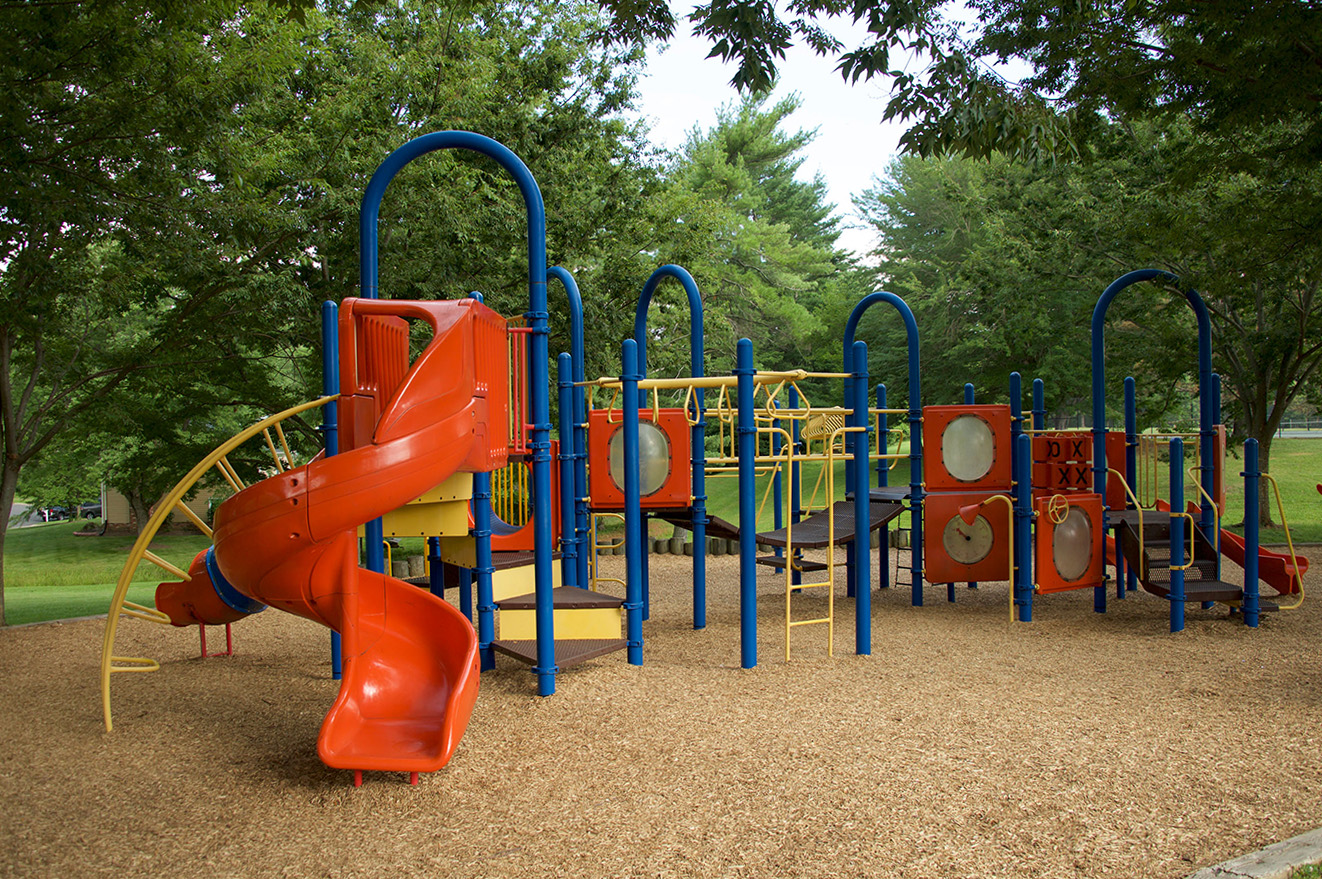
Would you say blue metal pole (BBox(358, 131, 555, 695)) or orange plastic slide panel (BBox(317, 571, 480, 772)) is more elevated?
blue metal pole (BBox(358, 131, 555, 695))

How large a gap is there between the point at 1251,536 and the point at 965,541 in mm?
2222

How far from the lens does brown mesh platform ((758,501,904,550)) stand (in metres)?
7.33

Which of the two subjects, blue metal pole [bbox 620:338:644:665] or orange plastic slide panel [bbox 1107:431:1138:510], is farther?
orange plastic slide panel [bbox 1107:431:1138:510]

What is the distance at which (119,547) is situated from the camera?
2408 centimetres

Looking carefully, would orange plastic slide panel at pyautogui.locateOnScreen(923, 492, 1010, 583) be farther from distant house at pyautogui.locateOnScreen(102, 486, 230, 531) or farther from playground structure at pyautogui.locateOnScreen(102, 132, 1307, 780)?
distant house at pyautogui.locateOnScreen(102, 486, 230, 531)

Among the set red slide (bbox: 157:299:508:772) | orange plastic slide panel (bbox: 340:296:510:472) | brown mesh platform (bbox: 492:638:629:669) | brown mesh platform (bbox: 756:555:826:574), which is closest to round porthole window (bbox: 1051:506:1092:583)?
brown mesh platform (bbox: 756:555:826:574)

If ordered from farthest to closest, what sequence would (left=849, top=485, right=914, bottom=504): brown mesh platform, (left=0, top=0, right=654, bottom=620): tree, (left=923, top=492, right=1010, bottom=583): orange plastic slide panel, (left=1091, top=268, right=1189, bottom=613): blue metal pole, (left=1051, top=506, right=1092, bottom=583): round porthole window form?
(left=849, top=485, right=914, bottom=504): brown mesh platform < (left=1091, top=268, right=1189, bottom=613): blue metal pole < (left=923, top=492, right=1010, bottom=583): orange plastic slide panel < (left=1051, top=506, right=1092, bottom=583): round porthole window < (left=0, top=0, right=654, bottom=620): tree

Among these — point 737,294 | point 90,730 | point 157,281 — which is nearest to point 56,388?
point 157,281

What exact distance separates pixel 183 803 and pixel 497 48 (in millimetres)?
12252

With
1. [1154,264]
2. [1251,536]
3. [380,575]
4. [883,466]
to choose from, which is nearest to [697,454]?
[883,466]

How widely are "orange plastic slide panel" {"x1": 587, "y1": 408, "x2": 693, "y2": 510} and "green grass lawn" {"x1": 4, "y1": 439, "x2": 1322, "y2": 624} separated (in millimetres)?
3946

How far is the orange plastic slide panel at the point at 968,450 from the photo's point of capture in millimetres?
8297

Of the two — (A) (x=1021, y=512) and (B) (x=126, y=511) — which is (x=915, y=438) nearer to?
(A) (x=1021, y=512)

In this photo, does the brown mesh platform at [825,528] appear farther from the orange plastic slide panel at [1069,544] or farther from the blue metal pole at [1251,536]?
the blue metal pole at [1251,536]
